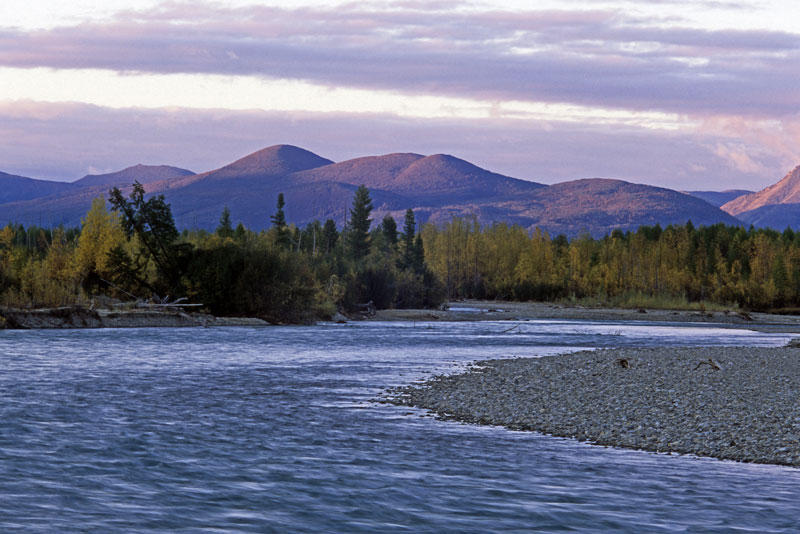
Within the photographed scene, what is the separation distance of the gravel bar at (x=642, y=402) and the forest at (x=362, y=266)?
122 ft

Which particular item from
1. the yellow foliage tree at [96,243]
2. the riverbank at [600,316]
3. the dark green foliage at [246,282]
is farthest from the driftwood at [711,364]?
the riverbank at [600,316]

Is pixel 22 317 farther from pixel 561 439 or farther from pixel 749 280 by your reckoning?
pixel 749 280

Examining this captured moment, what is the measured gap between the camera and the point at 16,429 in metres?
18.6

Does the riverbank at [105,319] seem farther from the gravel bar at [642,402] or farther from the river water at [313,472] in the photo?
the gravel bar at [642,402]

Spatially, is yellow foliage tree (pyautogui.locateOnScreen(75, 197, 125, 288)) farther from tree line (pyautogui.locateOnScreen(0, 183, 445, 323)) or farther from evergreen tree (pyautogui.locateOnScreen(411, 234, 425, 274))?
evergreen tree (pyautogui.locateOnScreen(411, 234, 425, 274))

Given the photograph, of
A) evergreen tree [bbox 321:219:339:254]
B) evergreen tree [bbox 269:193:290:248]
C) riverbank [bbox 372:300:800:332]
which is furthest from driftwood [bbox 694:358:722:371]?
evergreen tree [bbox 321:219:339:254]

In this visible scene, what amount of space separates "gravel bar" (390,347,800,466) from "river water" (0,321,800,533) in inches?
40.1

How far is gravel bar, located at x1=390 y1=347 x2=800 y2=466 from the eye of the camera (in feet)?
57.6

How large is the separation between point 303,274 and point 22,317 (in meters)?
23.9

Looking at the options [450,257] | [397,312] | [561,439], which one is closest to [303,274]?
[397,312]

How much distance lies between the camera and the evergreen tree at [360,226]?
145 m

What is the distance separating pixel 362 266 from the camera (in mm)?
99500

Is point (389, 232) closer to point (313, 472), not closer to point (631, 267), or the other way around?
point (631, 267)

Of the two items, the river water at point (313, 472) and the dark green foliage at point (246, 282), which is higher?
the dark green foliage at point (246, 282)
